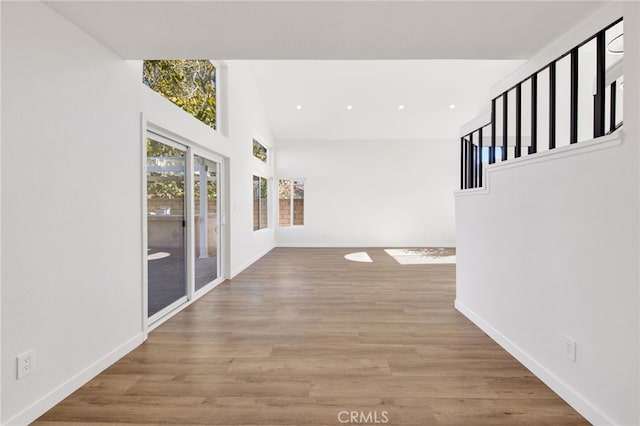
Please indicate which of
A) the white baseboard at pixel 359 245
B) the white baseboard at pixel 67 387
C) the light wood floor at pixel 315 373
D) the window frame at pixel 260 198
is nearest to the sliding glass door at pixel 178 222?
the light wood floor at pixel 315 373

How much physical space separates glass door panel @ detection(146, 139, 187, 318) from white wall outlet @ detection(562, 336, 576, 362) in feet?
10.8

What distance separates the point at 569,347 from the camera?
188 centimetres

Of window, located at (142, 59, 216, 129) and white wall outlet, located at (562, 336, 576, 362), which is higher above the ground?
window, located at (142, 59, 216, 129)

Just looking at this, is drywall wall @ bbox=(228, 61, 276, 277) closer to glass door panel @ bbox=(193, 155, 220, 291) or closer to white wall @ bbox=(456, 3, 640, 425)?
glass door panel @ bbox=(193, 155, 220, 291)

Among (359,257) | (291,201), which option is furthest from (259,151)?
(359,257)

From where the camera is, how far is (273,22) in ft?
6.63

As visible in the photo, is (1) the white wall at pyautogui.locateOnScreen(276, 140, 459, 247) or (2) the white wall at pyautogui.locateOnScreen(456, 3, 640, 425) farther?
(1) the white wall at pyautogui.locateOnScreen(276, 140, 459, 247)

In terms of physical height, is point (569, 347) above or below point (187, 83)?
below

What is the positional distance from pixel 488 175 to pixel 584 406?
1.76 metres

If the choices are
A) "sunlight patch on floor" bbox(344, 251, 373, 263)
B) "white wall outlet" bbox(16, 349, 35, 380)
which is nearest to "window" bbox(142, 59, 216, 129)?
"white wall outlet" bbox(16, 349, 35, 380)

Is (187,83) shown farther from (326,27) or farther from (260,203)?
(260,203)

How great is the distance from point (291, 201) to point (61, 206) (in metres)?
7.24

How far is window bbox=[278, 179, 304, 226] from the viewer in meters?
9.09

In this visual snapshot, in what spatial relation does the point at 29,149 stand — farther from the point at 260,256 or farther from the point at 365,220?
the point at 365,220
